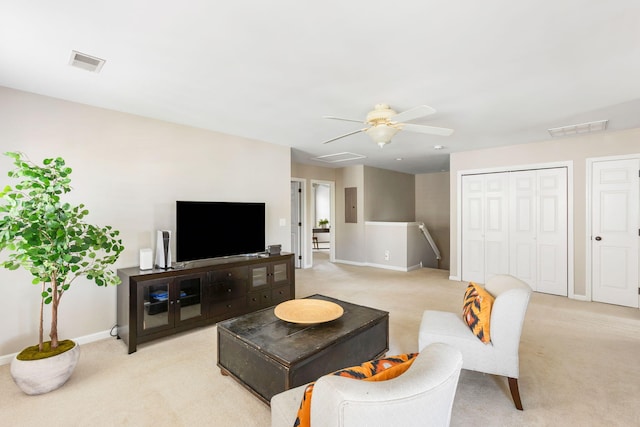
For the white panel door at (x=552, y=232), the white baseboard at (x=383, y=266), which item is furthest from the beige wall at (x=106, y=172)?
the white panel door at (x=552, y=232)

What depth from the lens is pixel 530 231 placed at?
4738 millimetres

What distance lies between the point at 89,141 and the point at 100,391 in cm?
233

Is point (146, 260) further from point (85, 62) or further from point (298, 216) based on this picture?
point (298, 216)

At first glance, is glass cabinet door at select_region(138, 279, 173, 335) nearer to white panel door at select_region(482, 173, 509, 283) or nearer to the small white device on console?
the small white device on console

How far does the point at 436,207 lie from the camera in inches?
328

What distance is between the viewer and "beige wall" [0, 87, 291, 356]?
103 inches

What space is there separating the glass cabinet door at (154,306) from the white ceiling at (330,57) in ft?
6.01

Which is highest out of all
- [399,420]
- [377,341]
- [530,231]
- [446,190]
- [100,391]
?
[446,190]

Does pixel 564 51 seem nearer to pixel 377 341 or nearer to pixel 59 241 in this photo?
pixel 377 341

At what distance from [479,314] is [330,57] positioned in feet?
6.97

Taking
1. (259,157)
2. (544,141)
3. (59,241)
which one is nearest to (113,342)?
(59,241)

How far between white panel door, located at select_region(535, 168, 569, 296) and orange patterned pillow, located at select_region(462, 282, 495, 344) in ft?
10.9

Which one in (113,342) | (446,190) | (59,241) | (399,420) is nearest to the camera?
(399,420)

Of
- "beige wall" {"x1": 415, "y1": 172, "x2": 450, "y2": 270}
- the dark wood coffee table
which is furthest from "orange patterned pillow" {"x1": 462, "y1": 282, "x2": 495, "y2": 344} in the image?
"beige wall" {"x1": 415, "y1": 172, "x2": 450, "y2": 270}
